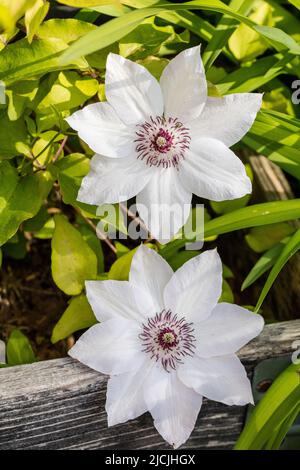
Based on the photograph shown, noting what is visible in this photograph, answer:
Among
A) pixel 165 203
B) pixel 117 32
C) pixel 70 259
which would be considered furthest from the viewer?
pixel 70 259

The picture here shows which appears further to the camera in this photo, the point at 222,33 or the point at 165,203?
the point at 222,33

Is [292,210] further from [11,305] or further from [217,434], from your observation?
[11,305]

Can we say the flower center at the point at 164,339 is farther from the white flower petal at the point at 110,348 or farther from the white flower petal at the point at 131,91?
the white flower petal at the point at 131,91

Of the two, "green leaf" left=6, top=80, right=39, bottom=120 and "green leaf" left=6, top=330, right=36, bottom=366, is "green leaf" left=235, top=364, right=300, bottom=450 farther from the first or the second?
"green leaf" left=6, top=80, right=39, bottom=120

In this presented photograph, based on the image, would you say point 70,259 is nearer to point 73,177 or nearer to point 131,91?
point 73,177

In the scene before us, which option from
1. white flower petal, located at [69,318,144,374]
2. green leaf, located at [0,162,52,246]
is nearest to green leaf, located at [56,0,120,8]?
green leaf, located at [0,162,52,246]

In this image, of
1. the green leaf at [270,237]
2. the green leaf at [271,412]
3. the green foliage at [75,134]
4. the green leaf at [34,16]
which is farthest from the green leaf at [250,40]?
the green leaf at [271,412]

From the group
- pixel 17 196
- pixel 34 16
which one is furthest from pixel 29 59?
pixel 17 196
